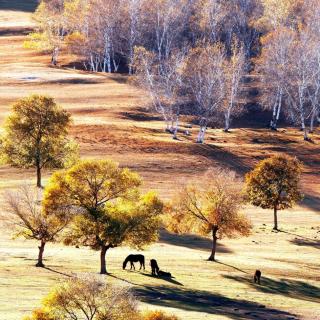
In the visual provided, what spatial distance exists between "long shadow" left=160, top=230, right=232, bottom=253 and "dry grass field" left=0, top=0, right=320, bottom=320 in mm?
116

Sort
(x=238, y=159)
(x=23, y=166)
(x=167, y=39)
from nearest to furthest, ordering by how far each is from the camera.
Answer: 1. (x=23, y=166)
2. (x=238, y=159)
3. (x=167, y=39)

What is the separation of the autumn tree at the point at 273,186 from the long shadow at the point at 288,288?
24.6 m

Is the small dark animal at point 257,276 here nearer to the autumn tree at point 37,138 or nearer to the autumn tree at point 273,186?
the autumn tree at point 273,186

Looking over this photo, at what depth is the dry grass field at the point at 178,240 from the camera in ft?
201

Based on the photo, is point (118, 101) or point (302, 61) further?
point (118, 101)

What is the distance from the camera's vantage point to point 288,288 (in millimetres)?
68875

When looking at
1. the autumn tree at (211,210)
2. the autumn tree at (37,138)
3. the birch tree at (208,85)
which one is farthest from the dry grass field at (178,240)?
the autumn tree at (37,138)

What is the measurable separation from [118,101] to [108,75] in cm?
2048

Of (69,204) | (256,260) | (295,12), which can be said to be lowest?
(256,260)

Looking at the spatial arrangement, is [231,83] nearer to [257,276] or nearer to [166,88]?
[166,88]

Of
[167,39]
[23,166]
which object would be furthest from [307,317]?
[167,39]

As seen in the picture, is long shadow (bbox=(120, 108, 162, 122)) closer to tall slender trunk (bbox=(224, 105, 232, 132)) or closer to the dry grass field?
the dry grass field

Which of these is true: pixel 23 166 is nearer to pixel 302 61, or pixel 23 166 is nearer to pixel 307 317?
pixel 307 317

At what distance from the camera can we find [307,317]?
194 feet
